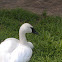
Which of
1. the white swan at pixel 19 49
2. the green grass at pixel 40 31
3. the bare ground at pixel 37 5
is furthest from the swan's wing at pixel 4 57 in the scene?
the bare ground at pixel 37 5

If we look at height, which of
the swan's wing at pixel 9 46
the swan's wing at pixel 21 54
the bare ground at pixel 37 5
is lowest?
the swan's wing at pixel 21 54

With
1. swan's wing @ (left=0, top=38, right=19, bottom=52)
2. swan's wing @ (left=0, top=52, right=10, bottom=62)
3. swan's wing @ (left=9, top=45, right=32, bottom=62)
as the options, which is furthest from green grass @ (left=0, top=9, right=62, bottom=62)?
swan's wing @ (left=0, top=52, right=10, bottom=62)

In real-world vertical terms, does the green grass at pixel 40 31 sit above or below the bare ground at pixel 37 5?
below

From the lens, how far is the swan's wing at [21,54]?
3243mm

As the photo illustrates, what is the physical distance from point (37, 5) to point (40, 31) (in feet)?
8.52

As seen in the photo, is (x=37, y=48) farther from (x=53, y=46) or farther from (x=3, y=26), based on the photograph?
(x=3, y=26)

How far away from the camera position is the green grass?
384 centimetres

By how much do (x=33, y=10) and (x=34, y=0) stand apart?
1.13m

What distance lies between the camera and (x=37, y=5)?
7.19m

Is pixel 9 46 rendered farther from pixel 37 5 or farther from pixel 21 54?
pixel 37 5

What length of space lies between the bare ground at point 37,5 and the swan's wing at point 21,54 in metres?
3.16

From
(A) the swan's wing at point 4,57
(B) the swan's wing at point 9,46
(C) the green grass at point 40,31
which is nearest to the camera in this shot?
(A) the swan's wing at point 4,57

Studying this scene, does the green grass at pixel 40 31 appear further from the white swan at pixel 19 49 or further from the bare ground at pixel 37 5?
the bare ground at pixel 37 5

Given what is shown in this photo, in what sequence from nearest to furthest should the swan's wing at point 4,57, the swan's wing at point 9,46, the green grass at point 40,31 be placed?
the swan's wing at point 4,57, the swan's wing at point 9,46, the green grass at point 40,31
